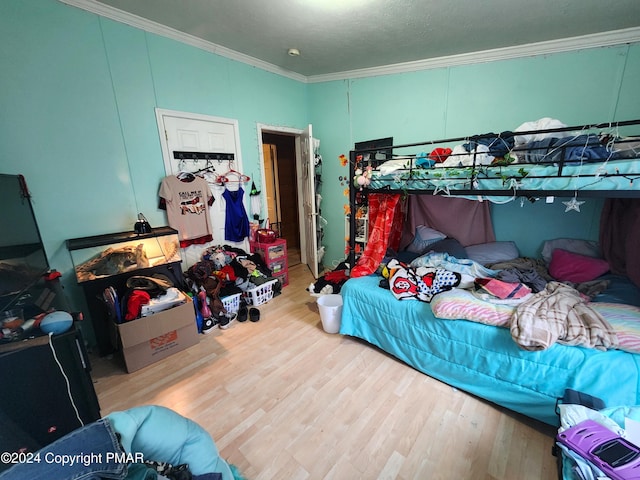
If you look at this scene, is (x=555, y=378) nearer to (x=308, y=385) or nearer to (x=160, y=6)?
(x=308, y=385)

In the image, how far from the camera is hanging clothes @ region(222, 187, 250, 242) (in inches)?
127

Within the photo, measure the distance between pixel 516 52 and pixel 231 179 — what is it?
326 cm

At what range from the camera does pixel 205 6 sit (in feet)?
6.78

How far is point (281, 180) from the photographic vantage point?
4902 mm

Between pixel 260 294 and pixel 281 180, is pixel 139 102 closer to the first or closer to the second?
pixel 260 294

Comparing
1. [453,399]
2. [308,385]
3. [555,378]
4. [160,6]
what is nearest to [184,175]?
[160,6]

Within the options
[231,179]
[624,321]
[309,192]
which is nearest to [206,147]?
[231,179]

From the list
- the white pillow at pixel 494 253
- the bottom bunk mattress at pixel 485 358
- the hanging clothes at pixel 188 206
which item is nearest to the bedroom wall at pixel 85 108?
the hanging clothes at pixel 188 206

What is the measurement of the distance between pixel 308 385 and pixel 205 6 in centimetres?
307

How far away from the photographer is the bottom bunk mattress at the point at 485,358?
1314 mm

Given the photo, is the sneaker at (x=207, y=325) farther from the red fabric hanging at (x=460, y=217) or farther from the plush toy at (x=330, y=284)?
the red fabric hanging at (x=460, y=217)

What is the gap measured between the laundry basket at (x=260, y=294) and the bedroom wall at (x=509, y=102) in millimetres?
2195

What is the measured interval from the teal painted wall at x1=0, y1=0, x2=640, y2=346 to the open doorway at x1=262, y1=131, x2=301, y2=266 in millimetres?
1510

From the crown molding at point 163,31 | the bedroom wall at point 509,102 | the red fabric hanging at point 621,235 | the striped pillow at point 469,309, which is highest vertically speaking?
the crown molding at point 163,31
